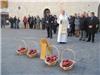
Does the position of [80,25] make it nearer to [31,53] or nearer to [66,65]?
[31,53]

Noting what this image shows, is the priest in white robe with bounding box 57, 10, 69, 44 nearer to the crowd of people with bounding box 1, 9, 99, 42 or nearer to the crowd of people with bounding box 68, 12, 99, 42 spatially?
the crowd of people with bounding box 1, 9, 99, 42

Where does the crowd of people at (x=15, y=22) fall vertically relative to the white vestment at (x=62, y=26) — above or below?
below

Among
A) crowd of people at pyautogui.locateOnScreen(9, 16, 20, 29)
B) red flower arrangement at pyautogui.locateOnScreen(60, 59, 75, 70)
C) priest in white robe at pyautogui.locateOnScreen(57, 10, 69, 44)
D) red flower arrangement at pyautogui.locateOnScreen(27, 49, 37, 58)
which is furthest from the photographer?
crowd of people at pyautogui.locateOnScreen(9, 16, 20, 29)

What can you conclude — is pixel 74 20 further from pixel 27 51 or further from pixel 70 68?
pixel 70 68

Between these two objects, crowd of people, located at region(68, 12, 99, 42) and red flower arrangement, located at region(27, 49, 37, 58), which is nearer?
red flower arrangement, located at region(27, 49, 37, 58)

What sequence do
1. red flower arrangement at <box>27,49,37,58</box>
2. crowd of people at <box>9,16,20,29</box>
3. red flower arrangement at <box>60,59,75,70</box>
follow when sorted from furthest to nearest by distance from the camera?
1. crowd of people at <box>9,16,20,29</box>
2. red flower arrangement at <box>27,49,37,58</box>
3. red flower arrangement at <box>60,59,75,70</box>

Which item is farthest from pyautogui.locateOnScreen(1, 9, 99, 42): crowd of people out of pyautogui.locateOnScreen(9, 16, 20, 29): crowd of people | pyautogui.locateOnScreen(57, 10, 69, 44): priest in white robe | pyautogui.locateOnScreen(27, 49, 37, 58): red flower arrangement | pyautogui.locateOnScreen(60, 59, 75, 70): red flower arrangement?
pyautogui.locateOnScreen(9, 16, 20, 29): crowd of people

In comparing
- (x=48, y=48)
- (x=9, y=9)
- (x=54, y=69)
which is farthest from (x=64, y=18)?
(x=9, y=9)

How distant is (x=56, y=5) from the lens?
174 feet

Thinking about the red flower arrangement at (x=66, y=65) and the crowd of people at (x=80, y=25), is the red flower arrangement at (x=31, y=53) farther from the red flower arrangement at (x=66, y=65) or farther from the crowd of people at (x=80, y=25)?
the crowd of people at (x=80, y=25)

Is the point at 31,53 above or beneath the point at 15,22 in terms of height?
above

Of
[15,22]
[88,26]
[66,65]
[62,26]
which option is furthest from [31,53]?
[15,22]

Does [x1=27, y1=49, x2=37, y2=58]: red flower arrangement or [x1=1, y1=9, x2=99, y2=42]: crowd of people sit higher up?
[x1=1, y1=9, x2=99, y2=42]: crowd of people

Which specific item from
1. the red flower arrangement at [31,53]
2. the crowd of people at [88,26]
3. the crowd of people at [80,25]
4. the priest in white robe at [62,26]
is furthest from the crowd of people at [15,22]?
the red flower arrangement at [31,53]
